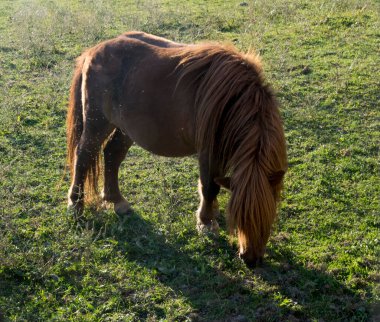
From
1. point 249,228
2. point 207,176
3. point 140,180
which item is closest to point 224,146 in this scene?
point 207,176

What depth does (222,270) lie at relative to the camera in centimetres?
459

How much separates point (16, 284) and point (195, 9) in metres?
8.87

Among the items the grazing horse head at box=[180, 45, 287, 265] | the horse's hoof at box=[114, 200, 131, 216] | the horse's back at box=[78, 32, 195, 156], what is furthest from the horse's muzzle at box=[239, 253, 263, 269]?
the horse's hoof at box=[114, 200, 131, 216]

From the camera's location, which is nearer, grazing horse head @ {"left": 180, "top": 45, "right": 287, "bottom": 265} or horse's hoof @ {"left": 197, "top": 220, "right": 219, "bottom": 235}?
grazing horse head @ {"left": 180, "top": 45, "right": 287, "bottom": 265}

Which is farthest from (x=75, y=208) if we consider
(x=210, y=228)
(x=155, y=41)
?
(x=155, y=41)

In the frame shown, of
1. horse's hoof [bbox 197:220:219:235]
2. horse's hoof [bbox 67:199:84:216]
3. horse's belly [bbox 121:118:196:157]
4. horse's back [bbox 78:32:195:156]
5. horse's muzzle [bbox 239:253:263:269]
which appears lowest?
horse's hoof [bbox 67:199:84:216]

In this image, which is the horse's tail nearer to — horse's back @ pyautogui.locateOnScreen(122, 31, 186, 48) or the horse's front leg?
horse's back @ pyautogui.locateOnScreen(122, 31, 186, 48)

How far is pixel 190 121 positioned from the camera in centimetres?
470

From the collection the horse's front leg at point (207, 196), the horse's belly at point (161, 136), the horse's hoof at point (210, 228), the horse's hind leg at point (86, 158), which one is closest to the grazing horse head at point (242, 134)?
the horse's front leg at point (207, 196)

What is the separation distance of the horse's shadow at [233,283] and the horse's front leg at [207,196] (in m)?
0.14

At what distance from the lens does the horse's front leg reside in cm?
469

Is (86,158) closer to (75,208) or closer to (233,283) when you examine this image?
(75,208)

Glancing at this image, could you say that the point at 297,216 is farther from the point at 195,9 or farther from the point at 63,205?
the point at 195,9

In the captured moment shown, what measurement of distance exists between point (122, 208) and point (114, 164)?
0.47 metres
